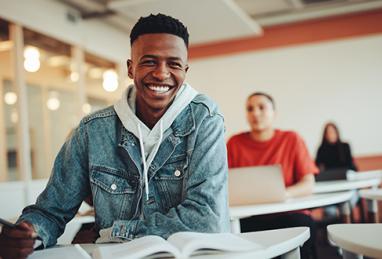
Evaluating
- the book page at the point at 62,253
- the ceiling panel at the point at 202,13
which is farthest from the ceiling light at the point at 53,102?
the book page at the point at 62,253

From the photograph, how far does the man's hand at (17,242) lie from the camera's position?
4.12ft

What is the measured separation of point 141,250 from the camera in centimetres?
110

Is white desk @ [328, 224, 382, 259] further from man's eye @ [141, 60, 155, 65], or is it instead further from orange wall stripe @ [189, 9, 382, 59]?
orange wall stripe @ [189, 9, 382, 59]

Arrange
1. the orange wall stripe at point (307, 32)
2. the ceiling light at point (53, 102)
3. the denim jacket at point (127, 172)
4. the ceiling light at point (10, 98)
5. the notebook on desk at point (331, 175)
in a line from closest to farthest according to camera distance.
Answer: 1. the denim jacket at point (127, 172)
2. the notebook on desk at point (331, 175)
3. the ceiling light at point (10, 98)
4. the ceiling light at point (53, 102)
5. the orange wall stripe at point (307, 32)

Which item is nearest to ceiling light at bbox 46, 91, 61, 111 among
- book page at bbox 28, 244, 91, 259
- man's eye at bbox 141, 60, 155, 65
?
man's eye at bbox 141, 60, 155, 65

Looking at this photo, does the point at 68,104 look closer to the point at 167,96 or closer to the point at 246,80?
the point at 246,80

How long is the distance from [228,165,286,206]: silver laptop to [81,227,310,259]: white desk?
1133 millimetres

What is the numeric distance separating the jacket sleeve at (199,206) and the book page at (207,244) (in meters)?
0.15

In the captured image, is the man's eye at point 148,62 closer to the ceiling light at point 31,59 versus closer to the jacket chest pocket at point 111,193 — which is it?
the jacket chest pocket at point 111,193

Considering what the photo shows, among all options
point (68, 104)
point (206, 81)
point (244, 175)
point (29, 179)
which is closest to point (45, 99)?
point (68, 104)

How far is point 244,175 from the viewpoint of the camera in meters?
2.49

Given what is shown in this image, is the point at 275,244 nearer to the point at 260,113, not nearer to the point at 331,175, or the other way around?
the point at 260,113

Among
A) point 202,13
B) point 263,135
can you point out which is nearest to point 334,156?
point 202,13

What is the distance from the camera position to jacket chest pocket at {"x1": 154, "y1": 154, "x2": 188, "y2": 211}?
1.52 m
